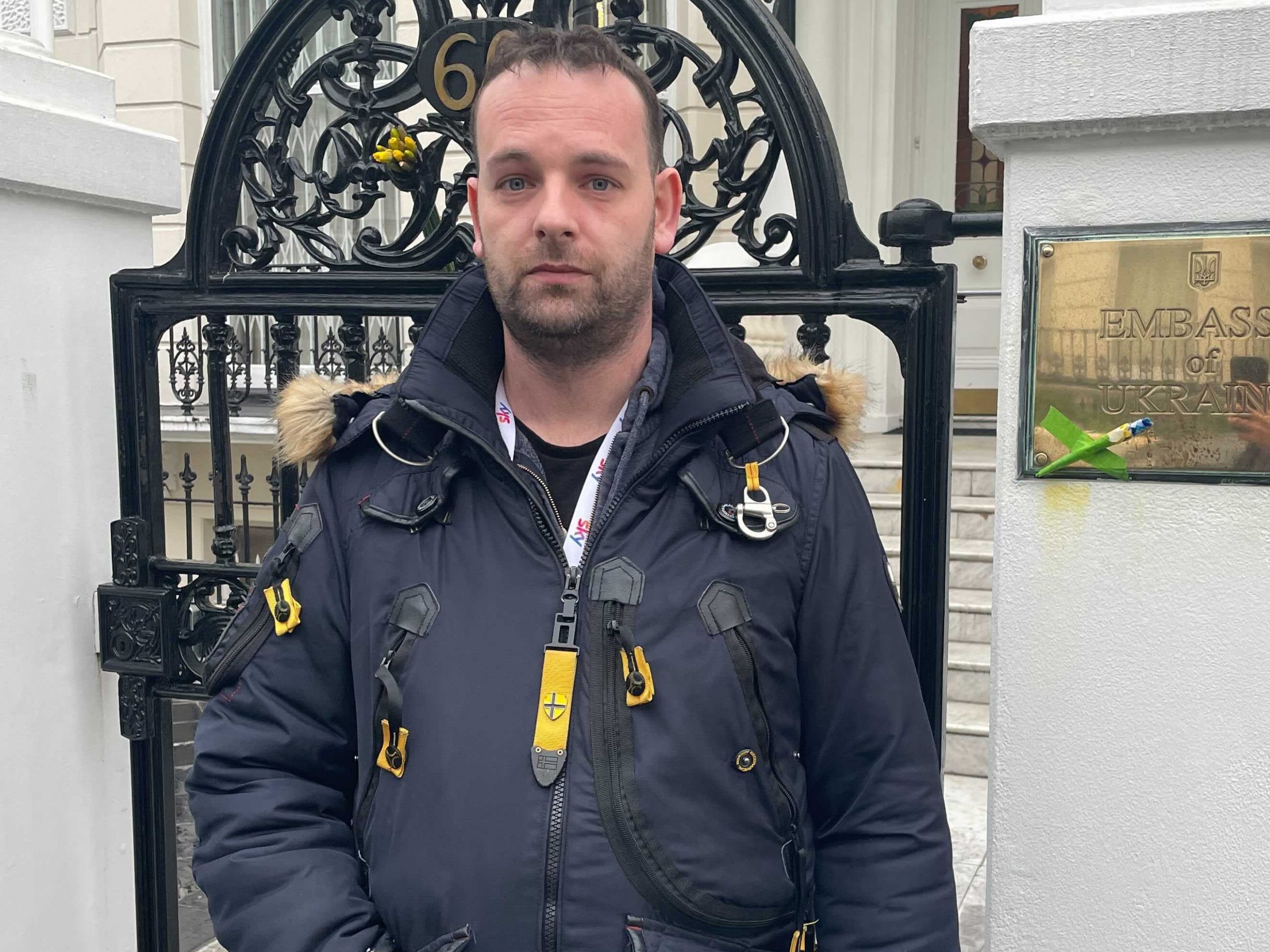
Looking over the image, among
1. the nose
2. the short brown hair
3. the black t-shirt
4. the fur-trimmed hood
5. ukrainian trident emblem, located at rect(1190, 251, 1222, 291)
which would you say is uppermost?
the short brown hair

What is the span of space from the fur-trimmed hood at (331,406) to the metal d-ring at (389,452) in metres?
0.13

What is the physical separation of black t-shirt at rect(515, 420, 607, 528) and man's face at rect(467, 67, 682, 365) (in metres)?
0.13

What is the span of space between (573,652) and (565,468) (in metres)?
→ 0.32

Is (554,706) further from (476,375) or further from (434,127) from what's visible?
(434,127)

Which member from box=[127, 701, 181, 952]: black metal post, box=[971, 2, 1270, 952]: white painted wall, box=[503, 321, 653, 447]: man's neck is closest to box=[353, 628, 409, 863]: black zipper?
box=[503, 321, 653, 447]: man's neck

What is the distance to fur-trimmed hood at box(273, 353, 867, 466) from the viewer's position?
6.77ft

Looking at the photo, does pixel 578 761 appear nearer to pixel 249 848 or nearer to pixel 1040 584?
pixel 249 848

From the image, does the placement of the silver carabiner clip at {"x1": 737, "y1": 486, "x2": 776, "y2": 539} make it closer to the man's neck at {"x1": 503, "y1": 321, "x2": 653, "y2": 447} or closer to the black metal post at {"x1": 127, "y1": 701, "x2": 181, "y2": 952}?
the man's neck at {"x1": 503, "y1": 321, "x2": 653, "y2": 447}

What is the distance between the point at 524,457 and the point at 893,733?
26.8 inches

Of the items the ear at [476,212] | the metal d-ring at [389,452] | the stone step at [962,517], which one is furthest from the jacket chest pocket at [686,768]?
the stone step at [962,517]

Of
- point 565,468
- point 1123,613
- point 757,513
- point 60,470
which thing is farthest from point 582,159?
point 60,470

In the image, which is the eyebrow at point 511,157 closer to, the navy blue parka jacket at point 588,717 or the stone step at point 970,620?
the navy blue parka jacket at point 588,717

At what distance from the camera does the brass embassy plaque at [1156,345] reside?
192 cm

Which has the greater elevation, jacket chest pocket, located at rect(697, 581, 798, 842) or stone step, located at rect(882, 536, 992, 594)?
jacket chest pocket, located at rect(697, 581, 798, 842)
